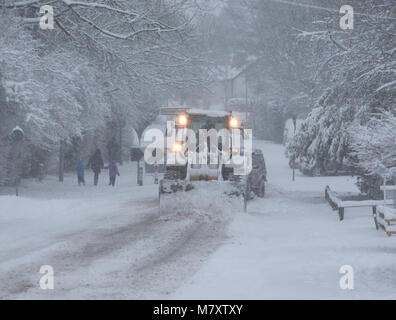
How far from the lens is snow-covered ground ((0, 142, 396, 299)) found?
968cm

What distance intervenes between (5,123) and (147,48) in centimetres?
1013

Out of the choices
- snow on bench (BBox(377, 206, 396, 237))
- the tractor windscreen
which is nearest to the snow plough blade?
the tractor windscreen

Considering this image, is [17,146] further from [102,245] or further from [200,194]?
[102,245]

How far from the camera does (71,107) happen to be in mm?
27297

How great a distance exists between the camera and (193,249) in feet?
43.1

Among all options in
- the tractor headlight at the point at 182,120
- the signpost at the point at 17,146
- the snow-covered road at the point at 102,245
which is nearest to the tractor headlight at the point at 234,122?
the tractor headlight at the point at 182,120

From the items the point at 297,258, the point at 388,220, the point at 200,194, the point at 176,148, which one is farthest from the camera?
the point at 176,148

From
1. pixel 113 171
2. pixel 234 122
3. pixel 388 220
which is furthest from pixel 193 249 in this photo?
pixel 113 171

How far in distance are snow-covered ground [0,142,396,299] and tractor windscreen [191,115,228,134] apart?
270 cm

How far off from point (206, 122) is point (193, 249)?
880 centimetres

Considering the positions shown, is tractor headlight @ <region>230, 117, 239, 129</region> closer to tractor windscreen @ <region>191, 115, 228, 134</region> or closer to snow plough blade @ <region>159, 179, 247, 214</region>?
tractor windscreen @ <region>191, 115, 228, 134</region>

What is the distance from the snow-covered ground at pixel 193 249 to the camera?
9.68 meters
